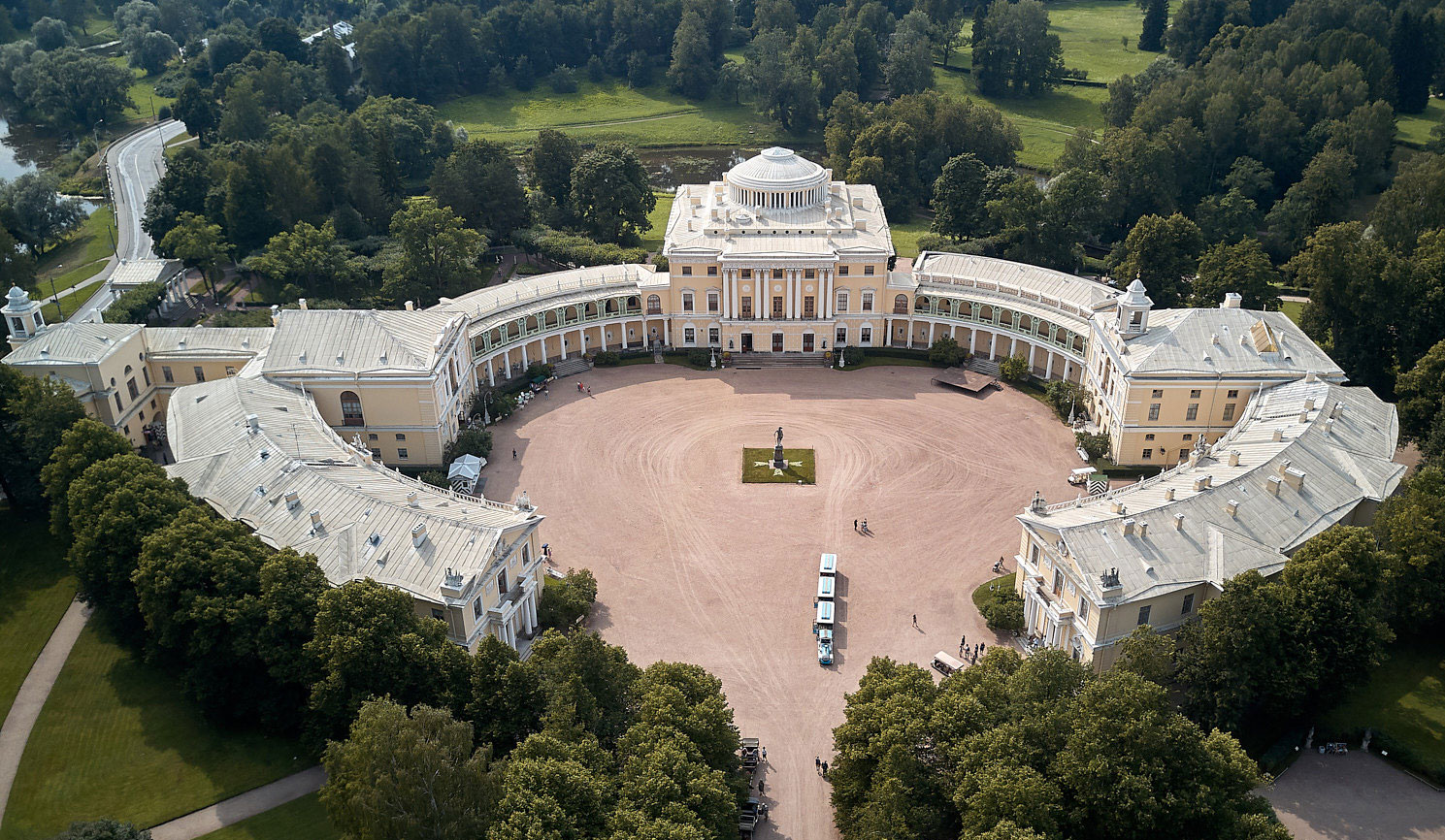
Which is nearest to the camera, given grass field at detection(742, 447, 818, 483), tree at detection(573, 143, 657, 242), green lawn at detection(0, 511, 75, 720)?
green lawn at detection(0, 511, 75, 720)

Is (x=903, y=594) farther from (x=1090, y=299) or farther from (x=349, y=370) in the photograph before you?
(x=349, y=370)

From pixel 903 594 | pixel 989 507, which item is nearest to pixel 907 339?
pixel 989 507

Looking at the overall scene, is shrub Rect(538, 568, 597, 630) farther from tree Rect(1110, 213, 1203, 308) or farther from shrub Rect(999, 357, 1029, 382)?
tree Rect(1110, 213, 1203, 308)

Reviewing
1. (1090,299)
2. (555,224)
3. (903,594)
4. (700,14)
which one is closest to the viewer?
(903,594)

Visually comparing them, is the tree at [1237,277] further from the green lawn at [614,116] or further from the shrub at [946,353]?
the green lawn at [614,116]

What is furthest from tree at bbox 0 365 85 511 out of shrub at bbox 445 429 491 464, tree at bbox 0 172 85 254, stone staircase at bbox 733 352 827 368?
stone staircase at bbox 733 352 827 368
